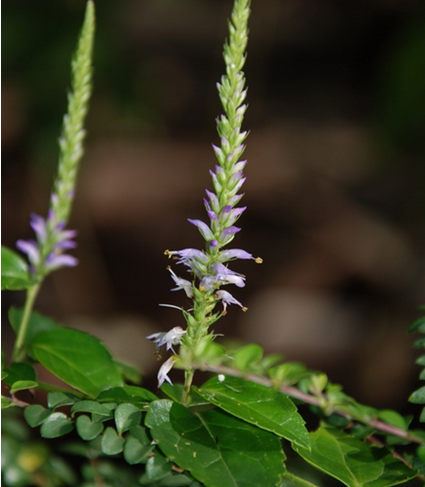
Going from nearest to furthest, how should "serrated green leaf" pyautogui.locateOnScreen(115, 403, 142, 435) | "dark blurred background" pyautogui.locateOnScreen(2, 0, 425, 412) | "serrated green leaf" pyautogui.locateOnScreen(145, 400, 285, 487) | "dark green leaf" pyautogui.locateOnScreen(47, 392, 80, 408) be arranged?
1. "serrated green leaf" pyautogui.locateOnScreen(145, 400, 285, 487)
2. "serrated green leaf" pyautogui.locateOnScreen(115, 403, 142, 435)
3. "dark green leaf" pyautogui.locateOnScreen(47, 392, 80, 408)
4. "dark blurred background" pyautogui.locateOnScreen(2, 0, 425, 412)

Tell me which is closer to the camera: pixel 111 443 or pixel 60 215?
pixel 111 443

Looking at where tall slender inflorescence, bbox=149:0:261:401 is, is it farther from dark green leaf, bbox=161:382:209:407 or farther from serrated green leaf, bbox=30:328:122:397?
serrated green leaf, bbox=30:328:122:397

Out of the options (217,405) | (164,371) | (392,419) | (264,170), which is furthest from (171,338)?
(264,170)

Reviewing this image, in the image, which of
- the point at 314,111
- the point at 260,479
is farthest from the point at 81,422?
the point at 314,111

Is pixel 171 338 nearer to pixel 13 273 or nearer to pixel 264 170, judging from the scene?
pixel 13 273

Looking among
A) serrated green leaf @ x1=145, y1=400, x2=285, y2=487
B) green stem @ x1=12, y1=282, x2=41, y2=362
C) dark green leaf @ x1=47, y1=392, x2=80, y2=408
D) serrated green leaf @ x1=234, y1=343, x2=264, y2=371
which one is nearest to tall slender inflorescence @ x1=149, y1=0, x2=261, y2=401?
serrated green leaf @ x1=145, y1=400, x2=285, y2=487
